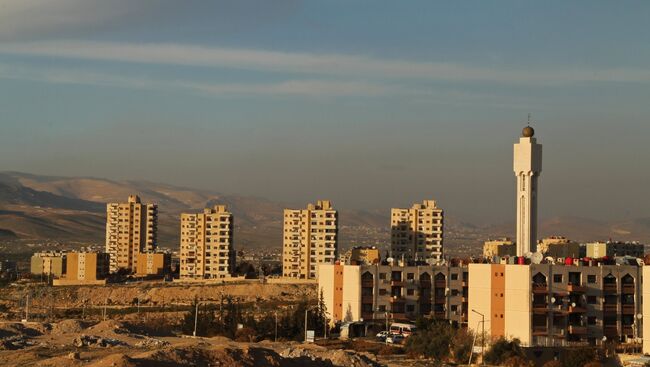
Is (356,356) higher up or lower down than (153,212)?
lower down

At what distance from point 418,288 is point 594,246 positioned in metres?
30.2

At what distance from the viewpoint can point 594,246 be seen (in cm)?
10169

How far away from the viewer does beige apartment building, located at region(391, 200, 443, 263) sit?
Result: 421 ft

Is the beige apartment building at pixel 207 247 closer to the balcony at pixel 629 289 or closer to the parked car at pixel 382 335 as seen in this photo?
the parked car at pixel 382 335

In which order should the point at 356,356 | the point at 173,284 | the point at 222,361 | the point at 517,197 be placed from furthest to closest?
the point at 173,284 < the point at 517,197 < the point at 356,356 < the point at 222,361

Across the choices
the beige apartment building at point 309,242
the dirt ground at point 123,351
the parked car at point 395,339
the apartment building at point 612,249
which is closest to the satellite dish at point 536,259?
the parked car at point 395,339

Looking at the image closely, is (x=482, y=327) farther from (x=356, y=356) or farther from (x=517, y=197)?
(x=517, y=197)

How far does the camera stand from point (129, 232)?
14312 centimetres

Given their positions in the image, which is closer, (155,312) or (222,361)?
(222,361)

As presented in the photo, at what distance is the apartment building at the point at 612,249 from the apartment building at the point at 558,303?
79.5 feet

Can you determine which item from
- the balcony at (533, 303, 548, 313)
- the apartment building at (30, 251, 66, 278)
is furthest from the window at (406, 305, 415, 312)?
the apartment building at (30, 251, 66, 278)

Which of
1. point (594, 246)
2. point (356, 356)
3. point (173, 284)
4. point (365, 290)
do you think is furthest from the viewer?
point (173, 284)

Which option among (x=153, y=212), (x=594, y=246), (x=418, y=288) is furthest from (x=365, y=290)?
(x=153, y=212)

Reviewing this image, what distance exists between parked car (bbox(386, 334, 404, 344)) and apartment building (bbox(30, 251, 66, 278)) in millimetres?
68647
